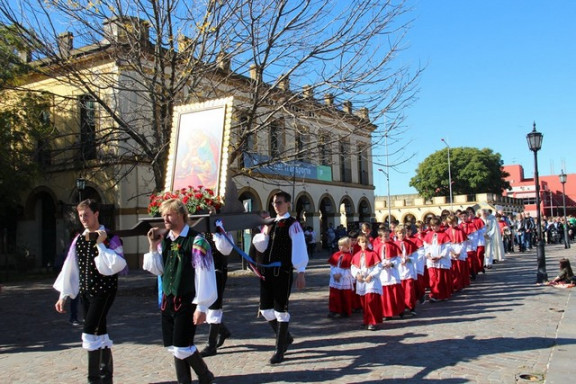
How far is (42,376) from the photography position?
19.6 ft

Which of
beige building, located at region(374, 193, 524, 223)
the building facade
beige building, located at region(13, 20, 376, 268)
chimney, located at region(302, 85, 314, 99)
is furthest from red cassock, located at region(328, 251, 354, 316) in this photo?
the building facade

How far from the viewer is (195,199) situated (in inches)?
238

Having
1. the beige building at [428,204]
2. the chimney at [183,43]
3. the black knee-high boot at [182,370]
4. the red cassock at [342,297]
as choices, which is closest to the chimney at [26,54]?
the chimney at [183,43]

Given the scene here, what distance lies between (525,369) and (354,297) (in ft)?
14.8

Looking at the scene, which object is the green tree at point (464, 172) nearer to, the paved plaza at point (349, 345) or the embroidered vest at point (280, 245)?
the paved plaza at point (349, 345)

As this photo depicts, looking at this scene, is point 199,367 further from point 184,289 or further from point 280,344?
point 280,344

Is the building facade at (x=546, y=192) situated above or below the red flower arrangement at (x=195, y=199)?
above

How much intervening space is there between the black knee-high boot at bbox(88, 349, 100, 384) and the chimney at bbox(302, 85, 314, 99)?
8.21 m

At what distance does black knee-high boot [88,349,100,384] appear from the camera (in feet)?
16.6

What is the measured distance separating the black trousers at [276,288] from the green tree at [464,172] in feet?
197

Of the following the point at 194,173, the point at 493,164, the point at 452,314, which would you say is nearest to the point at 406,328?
the point at 452,314

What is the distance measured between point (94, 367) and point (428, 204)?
201 ft

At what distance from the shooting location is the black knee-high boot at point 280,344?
6123 millimetres

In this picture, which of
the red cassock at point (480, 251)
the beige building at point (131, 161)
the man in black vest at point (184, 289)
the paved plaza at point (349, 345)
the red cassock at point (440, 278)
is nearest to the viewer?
the man in black vest at point (184, 289)
